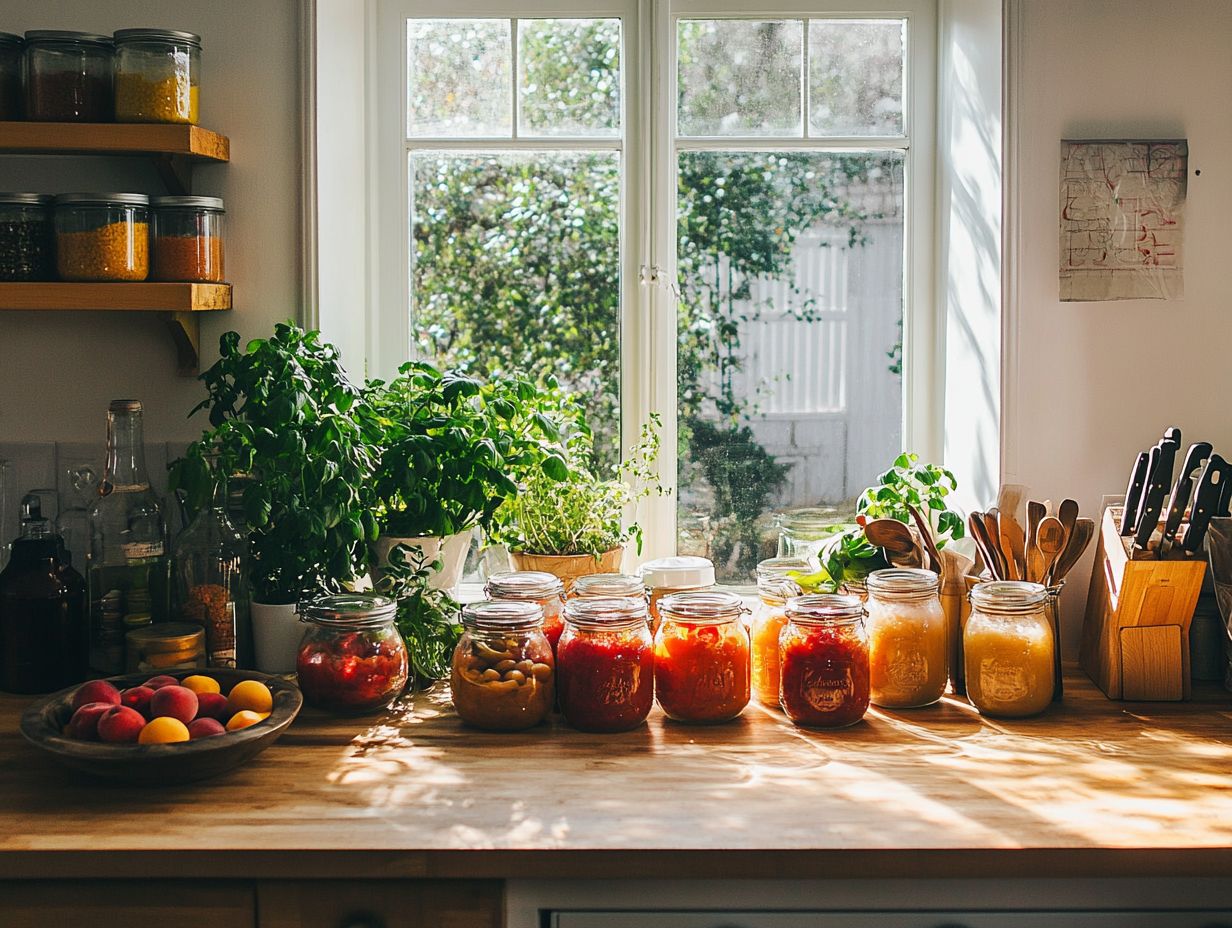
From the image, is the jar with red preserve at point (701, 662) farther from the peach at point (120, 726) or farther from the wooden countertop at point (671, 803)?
the peach at point (120, 726)

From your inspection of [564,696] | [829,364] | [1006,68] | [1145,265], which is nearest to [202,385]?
[564,696]

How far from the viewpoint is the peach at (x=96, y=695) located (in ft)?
5.15

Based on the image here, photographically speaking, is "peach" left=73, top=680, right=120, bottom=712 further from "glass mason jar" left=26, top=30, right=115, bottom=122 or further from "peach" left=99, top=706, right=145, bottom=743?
"glass mason jar" left=26, top=30, right=115, bottom=122

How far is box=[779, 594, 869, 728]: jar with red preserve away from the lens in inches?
66.9

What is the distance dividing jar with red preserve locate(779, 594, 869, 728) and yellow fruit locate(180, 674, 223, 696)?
2.73ft

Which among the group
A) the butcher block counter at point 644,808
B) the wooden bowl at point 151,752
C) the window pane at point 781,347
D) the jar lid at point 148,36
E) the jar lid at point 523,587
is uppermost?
the jar lid at point 148,36

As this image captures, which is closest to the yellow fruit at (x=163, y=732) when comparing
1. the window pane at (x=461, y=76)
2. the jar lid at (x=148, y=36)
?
the jar lid at (x=148, y=36)

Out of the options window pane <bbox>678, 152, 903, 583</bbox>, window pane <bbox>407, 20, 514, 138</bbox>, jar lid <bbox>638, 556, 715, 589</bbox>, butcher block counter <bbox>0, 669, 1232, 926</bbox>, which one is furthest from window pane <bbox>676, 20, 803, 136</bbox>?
butcher block counter <bbox>0, 669, 1232, 926</bbox>

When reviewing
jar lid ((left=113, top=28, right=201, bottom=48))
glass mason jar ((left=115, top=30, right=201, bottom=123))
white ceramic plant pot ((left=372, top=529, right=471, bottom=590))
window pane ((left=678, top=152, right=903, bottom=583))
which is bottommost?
white ceramic plant pot ((left=372, top=529, right=471, bottom=590))

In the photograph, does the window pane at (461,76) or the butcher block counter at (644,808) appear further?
the window pane at (461,76)

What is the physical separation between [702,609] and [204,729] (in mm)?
712

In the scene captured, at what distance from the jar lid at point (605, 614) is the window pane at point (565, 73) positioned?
1.03 meters

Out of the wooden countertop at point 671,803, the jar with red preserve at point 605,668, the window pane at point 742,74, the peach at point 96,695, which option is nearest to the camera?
the wooden countertop at point 671,803

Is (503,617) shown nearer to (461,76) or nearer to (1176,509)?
(1176,509)
